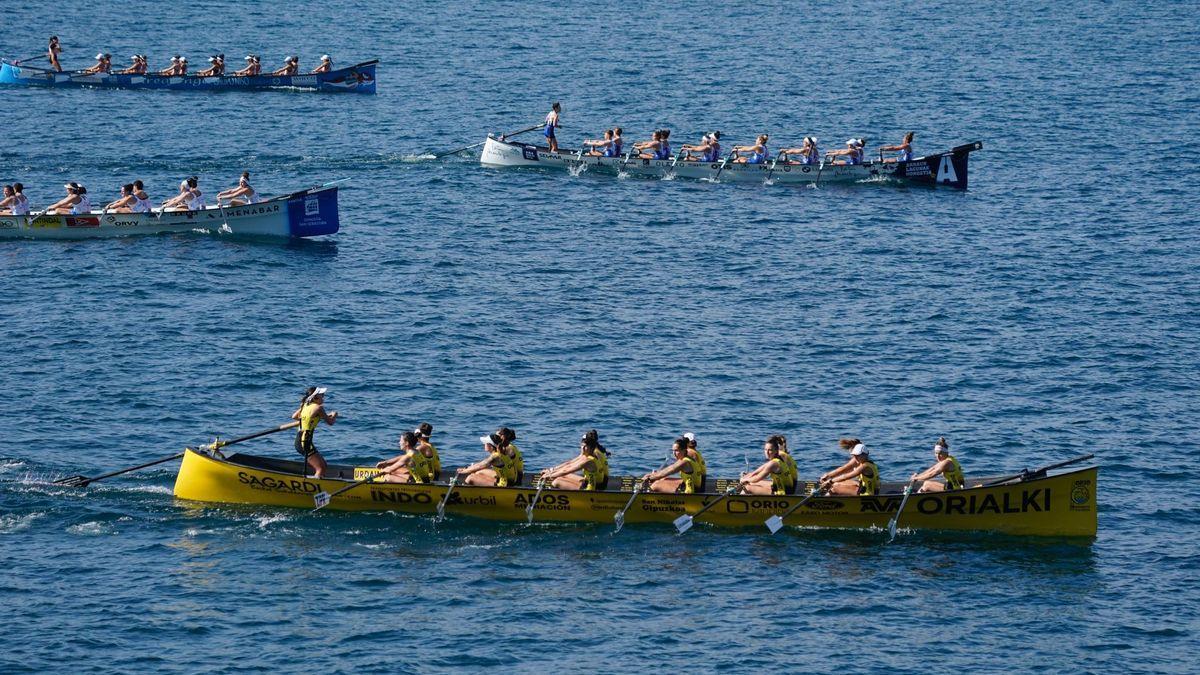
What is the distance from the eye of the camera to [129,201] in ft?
219

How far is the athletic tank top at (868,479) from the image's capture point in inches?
1688

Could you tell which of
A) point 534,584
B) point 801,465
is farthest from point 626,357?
point 534,584

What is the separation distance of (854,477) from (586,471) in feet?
22.0

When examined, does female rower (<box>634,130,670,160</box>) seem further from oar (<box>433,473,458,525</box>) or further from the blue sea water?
oar (<box>433,473,458,525</box>)

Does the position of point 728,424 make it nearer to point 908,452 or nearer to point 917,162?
point 908,452

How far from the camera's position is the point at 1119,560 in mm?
42250

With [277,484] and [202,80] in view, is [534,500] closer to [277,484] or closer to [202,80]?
[277,484]

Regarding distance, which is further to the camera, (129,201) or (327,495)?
(129,201)

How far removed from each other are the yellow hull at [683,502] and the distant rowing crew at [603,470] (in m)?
0.36

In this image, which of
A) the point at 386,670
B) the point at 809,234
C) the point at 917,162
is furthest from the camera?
the point at 917,162

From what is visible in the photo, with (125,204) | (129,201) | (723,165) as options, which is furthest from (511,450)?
(723,165)

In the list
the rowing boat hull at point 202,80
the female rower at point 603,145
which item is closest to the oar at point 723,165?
the female rower at point 603,145

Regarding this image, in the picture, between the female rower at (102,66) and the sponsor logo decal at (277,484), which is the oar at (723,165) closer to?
the female rower at (102,66)

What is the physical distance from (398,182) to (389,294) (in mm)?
17196
